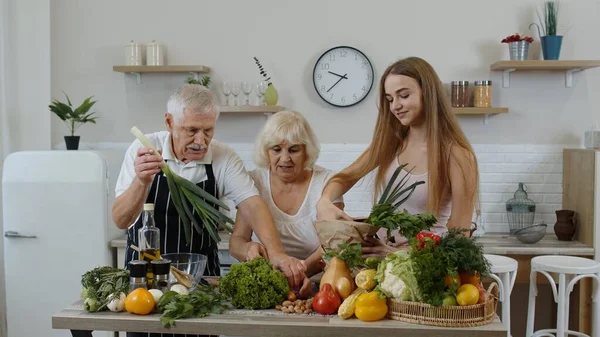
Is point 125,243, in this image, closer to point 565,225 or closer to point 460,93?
point 460,93

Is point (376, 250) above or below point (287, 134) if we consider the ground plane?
below

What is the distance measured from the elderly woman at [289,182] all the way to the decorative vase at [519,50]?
2450 millimetres

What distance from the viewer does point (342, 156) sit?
5363 mm

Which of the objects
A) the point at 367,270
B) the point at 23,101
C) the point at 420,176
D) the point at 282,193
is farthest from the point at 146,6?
the point at 367,270

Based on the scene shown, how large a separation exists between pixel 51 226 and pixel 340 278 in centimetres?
292

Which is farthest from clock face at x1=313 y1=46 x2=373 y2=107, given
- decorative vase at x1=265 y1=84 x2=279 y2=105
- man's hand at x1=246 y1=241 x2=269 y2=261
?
man's hand at x1=246 y1=241 x2=269 y2=261

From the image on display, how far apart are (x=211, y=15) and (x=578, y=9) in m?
2.69

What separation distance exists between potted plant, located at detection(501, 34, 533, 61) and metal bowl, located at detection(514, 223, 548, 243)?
1.19 meters

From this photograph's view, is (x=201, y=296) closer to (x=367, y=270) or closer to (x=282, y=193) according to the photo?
(x=367, y=270)

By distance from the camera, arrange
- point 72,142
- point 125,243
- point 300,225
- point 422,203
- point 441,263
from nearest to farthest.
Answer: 1. point 441,263
2. point 422,203
3. point 300,225
4. point 125,243
5. point 72,142

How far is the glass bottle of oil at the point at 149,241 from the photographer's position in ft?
8.01

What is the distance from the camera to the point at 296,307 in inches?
93.8

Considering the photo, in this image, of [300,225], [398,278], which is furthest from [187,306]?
[300,225]

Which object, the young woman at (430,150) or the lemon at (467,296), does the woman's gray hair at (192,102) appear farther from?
the lemon at (467,296)
